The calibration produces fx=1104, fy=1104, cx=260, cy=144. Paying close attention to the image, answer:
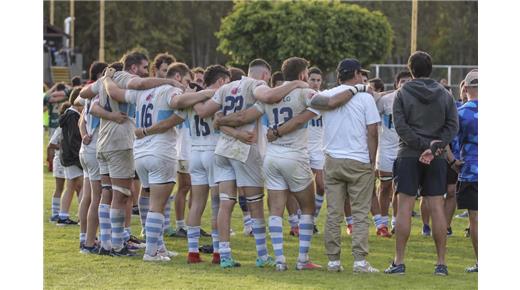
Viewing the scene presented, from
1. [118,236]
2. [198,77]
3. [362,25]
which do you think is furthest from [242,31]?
[118,236]

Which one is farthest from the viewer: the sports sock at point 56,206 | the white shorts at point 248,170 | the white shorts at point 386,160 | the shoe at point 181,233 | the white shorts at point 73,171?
the sports sock at point 56,206

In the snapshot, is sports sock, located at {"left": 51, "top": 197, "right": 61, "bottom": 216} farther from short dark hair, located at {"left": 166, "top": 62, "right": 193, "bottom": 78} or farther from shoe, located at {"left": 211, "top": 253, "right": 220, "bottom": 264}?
shoe, located at {"left": 211, "top": 253, "right": 220, "bottom": 264}

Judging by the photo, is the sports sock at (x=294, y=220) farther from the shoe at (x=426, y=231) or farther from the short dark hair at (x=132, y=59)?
the short dark hair at (x=132, y=59)

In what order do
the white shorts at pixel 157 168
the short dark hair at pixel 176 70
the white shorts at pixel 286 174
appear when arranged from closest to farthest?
1. the white shorts at pixel 286 174
2. the white shorts at pixel 157 168
3. the short dark hair at pixel 176 70

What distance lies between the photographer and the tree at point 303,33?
144ft

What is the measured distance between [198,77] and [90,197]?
8.91 ft

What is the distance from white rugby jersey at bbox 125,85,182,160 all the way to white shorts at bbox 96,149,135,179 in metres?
0.39

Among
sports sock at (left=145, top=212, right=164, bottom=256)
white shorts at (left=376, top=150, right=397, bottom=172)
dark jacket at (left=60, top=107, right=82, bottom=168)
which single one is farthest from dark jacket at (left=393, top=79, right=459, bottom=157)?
dark jacket at (left=60, top=107, right=82, bottom=168)

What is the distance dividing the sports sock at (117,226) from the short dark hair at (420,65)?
3.65m

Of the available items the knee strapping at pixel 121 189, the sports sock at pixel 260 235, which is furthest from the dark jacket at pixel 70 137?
the sports sock at pixel 260 235

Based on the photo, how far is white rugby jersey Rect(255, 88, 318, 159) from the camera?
10891mm

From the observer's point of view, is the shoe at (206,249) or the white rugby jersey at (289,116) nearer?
the white rugby jersey at (289,116)

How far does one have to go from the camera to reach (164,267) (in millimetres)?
11352
